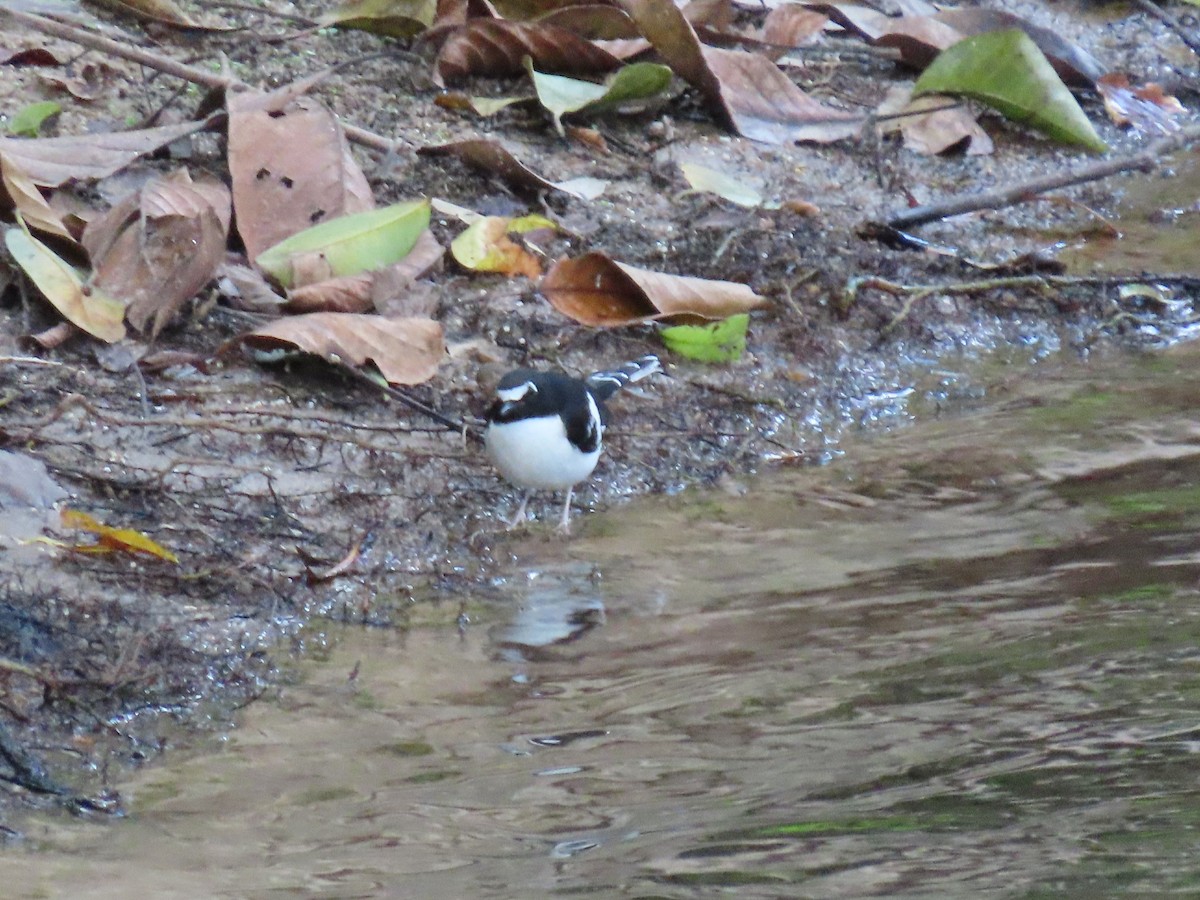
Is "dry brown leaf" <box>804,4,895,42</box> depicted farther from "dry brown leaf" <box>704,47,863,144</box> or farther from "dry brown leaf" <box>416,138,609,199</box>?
"dry brown leaf" <box>416,138,609,199</box>

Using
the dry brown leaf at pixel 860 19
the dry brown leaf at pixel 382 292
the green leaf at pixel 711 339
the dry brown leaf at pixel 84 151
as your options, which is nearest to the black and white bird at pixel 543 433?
the dry brown leaf at pixel 382 292

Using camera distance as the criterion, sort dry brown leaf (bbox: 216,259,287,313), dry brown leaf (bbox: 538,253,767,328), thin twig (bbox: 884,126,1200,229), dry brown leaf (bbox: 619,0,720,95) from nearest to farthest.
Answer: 1. dry brown leaf (bbox: 216,259,287,313)
2. dry brown leaf (bbox: 538,253,767,328)
3. thin twig (bbox: 884,126,1200,229)
4. dry brown leaf (bbox: 619,0,720,95)

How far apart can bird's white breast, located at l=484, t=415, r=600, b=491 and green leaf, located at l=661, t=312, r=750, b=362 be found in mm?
961

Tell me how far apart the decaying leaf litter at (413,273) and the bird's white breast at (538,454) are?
21 cm

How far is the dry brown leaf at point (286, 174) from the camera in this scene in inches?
223

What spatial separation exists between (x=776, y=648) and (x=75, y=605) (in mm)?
1574

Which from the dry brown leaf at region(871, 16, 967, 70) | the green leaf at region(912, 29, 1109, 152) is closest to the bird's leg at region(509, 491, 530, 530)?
the green leaf at region(912, 29, 1109, 152)

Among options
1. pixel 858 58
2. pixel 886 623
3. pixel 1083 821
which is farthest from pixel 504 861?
pixel 858 58

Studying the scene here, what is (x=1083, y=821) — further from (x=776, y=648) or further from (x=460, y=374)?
(x=460, y=374)

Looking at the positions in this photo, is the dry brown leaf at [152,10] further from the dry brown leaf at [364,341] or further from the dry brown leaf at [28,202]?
the dry brown leaf at [364,341]

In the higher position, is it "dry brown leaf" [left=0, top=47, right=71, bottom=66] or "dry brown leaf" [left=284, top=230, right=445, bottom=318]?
"dry brown leaf" [left=0, top=47, right=71, bottom=66]

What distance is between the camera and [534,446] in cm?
478

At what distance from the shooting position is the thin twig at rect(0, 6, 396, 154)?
623 centimetres

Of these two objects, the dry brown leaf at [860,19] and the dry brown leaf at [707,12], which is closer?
the dry brown leaf at [707,12]
